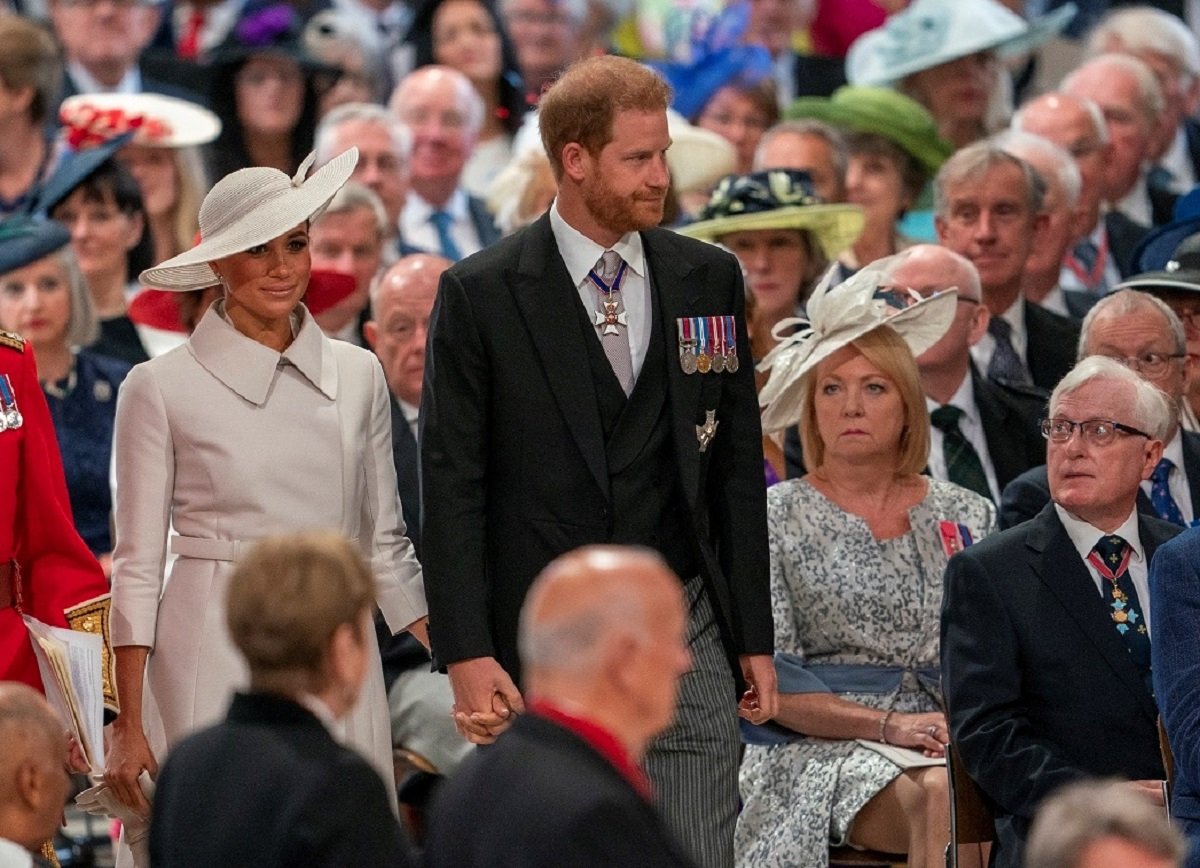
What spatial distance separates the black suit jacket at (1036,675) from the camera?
5.16 meters

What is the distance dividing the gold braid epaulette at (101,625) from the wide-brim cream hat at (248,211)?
2.40 ft

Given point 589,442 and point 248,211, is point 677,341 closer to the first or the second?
point 589,442

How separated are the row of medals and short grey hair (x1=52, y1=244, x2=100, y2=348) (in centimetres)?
363

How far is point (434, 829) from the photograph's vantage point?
318cm

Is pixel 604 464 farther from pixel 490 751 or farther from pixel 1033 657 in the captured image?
pixel 490 751

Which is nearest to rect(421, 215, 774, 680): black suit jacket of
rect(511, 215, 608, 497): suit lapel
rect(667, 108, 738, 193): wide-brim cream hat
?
rect(511, 215, 608, 497): suit lapel

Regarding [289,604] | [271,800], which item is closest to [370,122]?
[289,604]

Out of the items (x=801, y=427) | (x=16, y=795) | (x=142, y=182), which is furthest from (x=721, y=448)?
(x=142, y=182)

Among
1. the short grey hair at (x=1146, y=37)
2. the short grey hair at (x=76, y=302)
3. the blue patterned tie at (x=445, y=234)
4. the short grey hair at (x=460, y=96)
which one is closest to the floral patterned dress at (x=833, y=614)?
the short grey hair at (x=76, y=302)

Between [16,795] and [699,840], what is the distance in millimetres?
1461

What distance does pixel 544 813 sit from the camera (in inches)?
119

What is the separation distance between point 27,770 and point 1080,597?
249 centimetres

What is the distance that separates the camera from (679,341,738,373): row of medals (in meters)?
4.77

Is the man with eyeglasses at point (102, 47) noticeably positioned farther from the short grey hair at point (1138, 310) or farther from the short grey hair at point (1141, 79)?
the short grey hair at point (1138, 310)
